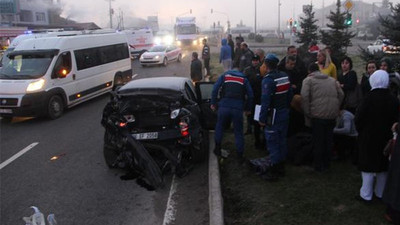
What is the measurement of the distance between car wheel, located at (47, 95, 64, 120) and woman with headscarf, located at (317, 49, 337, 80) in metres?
7.43

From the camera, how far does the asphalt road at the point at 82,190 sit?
5070 mm

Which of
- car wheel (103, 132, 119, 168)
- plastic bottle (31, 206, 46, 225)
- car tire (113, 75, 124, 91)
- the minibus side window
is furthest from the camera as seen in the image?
car tire (113, 75, 124, 91)

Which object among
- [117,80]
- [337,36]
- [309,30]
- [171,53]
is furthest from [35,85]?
[171,53]

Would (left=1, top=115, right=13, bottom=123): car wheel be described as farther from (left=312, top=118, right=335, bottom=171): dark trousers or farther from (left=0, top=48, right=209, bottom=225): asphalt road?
(left=312, top=118, right=335, bottom=171): dark trousers

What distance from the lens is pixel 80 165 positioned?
7094 mm

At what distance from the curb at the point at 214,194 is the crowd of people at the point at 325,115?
31 centimetres

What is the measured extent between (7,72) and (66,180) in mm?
6234

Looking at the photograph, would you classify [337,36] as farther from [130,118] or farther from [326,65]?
[130,118]

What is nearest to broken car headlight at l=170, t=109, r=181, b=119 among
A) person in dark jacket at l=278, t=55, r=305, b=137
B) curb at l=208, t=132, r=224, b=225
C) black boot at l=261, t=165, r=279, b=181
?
curb at l=208, t=132, r=224, b=225

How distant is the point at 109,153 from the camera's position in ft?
22.0

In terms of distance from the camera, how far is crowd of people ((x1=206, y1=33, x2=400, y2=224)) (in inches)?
178

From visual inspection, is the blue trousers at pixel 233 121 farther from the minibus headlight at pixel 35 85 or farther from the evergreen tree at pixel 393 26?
the minibus headlight at pixel 35 85

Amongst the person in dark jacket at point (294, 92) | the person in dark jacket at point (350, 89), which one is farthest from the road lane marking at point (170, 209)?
the person in dark jacket at point (350, 89)

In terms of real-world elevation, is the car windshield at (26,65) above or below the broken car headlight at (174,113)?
above
